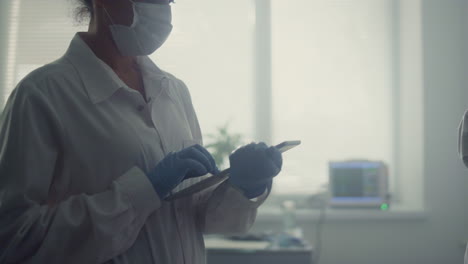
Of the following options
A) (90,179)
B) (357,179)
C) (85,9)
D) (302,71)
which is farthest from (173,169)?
(302,71)

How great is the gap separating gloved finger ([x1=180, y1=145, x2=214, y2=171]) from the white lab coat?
0.09 metres

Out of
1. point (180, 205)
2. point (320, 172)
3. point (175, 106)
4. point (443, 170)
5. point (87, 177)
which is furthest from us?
point (320, 172)

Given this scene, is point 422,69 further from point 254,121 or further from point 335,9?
point 254,121

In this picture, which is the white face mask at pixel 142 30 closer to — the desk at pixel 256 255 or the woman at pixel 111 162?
the woman at pixel 111 162

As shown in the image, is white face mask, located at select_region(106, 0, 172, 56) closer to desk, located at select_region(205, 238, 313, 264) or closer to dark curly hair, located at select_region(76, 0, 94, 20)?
dark curly hair, located at select_region(76, 0, 94, 20)

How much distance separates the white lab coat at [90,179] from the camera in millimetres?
845

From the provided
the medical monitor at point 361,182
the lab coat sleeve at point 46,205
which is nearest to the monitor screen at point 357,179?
the medical monitor at point 361,182

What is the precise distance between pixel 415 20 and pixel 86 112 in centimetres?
274

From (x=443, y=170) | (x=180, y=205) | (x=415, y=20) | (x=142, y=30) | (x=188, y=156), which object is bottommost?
(x=443, y=170)

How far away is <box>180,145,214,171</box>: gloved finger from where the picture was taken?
3.14ft

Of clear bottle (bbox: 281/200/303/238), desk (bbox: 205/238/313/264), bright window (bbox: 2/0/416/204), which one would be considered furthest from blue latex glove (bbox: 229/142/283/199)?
bright window (bbox: 2/0/416/204)

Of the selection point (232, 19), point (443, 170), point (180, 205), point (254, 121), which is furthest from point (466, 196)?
point (180, 205)

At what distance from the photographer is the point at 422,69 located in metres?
2.94

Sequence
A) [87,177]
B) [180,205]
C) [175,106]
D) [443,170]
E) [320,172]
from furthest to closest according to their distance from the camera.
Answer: [320,172], [443,170], [175,106], [180,205], [87,177]
